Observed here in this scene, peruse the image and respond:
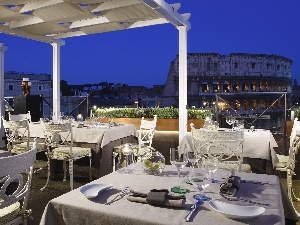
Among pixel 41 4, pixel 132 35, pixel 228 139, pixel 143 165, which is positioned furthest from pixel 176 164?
pixel 132 35

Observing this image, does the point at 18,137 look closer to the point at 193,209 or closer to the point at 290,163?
the point at 290,163

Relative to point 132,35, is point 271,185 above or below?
below

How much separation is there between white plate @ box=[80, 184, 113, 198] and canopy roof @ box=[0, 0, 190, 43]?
3.57 m

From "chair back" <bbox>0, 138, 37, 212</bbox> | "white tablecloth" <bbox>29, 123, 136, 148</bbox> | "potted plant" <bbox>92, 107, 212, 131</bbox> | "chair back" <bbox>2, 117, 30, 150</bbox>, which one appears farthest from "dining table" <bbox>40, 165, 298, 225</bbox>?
"potted plant" <bbox>92, 107, 212, 131</bbox>

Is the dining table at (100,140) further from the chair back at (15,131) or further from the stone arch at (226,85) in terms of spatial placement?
the stone arch at (226,85)

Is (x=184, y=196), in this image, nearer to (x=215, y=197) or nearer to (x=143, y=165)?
(x=215, y=197)

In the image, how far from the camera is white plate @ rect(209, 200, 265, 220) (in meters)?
1.35

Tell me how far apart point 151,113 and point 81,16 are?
92.8 inches

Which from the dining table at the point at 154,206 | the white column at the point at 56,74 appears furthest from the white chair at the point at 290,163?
the white column at the point at 56,74

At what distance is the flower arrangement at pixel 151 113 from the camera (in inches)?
260

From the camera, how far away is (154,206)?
150cm

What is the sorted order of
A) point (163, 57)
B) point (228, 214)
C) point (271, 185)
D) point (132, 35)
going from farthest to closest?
point (163, 57) < point (132, 35) < point (271, 185) < point (228, 214)

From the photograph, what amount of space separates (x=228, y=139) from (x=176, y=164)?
1498 millimetres

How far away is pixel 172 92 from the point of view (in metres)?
71.8
